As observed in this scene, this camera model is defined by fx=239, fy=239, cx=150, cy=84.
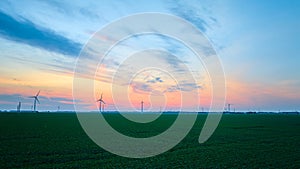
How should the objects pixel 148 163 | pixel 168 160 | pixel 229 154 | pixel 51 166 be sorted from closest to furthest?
pixel 51 166 < pixel 148 163 < pixel 168 160 < pixel 229 154

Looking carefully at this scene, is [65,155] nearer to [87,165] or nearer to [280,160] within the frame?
[87,165]

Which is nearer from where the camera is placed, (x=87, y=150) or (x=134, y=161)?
(x=134, y=161)

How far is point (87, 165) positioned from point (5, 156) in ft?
25.5

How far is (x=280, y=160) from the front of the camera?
20.9 m

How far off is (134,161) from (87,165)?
4.07m

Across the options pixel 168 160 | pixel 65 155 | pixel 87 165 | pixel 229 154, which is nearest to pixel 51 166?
pixel 87 165

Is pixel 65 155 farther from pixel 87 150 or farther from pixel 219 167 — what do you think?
pixel 219 167

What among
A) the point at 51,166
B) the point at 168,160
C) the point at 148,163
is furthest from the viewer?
the point at 168,160

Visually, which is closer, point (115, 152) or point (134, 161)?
point (134, 161)

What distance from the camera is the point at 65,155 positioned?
21562 mm

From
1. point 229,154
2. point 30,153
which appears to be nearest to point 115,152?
point 30,153

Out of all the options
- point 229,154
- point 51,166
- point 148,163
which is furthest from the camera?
point 229,154

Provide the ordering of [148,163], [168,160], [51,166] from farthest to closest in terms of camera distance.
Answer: [168,160], [148,163], [51,166]

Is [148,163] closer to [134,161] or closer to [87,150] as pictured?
→ [134,161]
